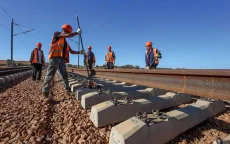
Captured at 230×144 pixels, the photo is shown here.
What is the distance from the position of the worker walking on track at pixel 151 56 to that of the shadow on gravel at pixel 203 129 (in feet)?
16.5

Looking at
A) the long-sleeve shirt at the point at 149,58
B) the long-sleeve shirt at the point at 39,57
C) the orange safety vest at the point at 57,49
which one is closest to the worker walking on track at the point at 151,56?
the long-sleeve shirt at the point at 149,58

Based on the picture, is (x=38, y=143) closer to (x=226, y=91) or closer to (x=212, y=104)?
(x=226, y=91)

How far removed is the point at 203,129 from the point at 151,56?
5603 mm

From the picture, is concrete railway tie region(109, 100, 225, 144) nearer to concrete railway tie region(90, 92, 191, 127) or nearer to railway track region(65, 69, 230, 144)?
railway track region(65, 69, 230, 144)

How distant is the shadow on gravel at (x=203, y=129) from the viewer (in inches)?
82.1

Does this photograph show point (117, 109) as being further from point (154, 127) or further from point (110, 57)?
point (110, 57)

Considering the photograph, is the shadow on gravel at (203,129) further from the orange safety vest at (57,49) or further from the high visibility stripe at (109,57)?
the high visibility stripe at (109,57)

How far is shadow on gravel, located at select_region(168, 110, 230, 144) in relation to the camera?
209cm

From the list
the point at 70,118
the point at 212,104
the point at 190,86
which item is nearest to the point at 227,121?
the point at 212,104

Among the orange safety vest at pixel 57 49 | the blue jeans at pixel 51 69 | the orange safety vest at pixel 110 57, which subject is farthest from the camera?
the orange safety vest at pixel 110 57

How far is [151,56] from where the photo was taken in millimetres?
7730

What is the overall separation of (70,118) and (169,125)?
1432 millimetres

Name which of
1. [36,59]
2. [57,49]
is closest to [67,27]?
[57,49]

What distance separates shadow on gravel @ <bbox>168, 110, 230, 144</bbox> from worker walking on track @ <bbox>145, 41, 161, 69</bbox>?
16.5 ft
